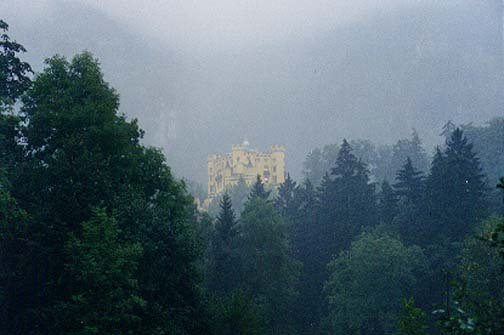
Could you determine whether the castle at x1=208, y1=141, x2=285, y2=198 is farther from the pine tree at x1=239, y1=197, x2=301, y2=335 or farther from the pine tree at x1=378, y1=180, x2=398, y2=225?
the pine tree at x1=239, y1=197, x2=301, y2=335

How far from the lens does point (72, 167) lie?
22.6 metres

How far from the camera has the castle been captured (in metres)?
146

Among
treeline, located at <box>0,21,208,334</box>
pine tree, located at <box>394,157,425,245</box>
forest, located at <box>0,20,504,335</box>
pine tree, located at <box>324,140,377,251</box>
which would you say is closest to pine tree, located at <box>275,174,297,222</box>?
pine tree, located at <box>324,140,377,251</box>

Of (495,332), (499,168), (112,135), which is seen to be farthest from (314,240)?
(495,332)

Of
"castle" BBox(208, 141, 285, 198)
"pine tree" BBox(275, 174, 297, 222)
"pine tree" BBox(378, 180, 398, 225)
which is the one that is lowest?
"pine tree" BBox(378, 180, 398, 225)

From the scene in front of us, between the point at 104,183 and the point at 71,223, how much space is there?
2137 mm

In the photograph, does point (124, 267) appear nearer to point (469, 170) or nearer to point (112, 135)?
point (112, 135)

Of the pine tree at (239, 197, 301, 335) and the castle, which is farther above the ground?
the castle

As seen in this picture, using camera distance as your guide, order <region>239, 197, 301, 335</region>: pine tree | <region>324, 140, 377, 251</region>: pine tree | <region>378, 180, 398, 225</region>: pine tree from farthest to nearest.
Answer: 1. <region>324, 140, 377, 251</region>: pine tree
2. <region>378, 180, 398, 225</region>: pine tree
3. <region>239, 197, 301, 335</region>: pine tree

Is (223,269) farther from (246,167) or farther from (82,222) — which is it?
(246,167)

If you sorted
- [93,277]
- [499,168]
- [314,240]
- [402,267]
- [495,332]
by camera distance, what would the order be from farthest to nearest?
1. [499,168]
2. [314,240]
3. [402,267]
4. [93,277]
5. [495,332]

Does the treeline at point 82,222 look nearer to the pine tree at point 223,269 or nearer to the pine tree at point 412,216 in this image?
the pine tree at point 223,269

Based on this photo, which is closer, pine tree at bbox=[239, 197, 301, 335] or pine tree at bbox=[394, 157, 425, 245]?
pine tree at bbox=[239, 197, 301, 335]

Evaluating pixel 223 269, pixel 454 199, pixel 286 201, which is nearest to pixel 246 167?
pixel 286 201
